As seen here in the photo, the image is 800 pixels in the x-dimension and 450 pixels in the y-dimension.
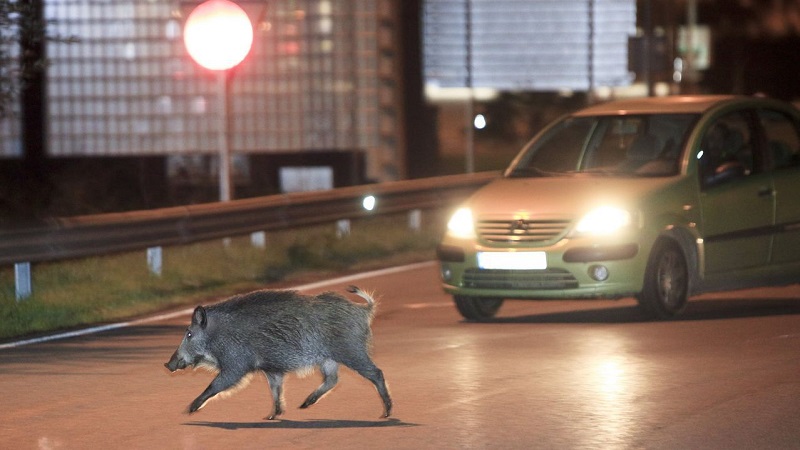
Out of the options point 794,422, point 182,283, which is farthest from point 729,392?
point 182,283

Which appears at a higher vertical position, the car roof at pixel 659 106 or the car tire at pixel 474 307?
the car roof at pixel 659 106

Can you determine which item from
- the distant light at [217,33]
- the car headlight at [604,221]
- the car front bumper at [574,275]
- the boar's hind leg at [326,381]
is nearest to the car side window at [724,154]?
the car headlight at [604,221]

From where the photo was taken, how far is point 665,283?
12734mm

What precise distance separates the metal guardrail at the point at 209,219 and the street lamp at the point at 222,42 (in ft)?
1.93

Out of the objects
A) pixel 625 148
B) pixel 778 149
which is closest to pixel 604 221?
pixel 625 148

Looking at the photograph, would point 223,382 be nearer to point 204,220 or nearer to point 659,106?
point 659,106

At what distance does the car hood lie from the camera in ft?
41.3

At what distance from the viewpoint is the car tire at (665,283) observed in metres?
12.6

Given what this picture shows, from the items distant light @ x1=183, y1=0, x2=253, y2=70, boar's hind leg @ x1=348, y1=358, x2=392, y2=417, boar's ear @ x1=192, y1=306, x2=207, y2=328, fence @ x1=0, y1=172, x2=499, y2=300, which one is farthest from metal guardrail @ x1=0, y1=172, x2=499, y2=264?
boar's hind leg @ x1=348, y1=358, x2=392, y2=417

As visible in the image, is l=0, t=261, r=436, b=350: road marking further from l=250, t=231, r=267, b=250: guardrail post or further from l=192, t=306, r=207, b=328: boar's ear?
l=192, t=306, r=207, b=328: boar's ear

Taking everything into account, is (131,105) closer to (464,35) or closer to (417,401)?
(464,35)

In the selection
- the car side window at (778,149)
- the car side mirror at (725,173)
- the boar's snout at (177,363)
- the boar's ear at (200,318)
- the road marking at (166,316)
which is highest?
the car side window at (778,149)

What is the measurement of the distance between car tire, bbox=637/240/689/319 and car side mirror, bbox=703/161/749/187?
2.27 feet

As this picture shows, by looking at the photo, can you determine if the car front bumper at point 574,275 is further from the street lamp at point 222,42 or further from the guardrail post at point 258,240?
the guardrail post at point 258,240
